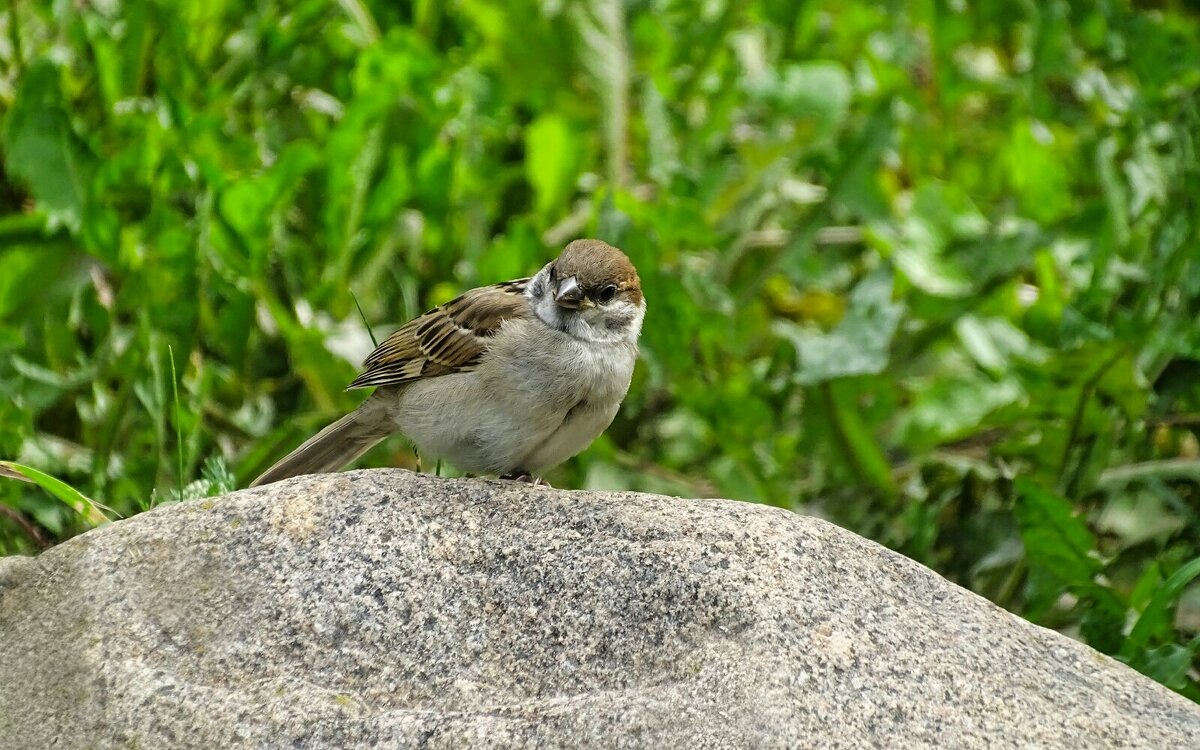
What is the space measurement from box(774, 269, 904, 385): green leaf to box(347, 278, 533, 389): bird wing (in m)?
1.13

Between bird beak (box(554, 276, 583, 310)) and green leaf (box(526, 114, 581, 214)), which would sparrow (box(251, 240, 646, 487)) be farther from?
green leaf (box(526, 114, 581, 214))

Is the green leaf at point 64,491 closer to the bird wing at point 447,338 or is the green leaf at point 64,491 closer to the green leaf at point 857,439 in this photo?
the bird wing at point 447,338

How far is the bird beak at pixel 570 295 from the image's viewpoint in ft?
12.1

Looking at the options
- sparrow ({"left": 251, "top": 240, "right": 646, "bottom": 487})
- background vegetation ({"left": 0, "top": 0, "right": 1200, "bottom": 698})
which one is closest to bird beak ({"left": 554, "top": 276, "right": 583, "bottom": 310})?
sparrow ({"left": 251, "top": 240, "right": 646, "bottom": 487})

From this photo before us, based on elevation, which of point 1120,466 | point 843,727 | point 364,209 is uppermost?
point 843,727

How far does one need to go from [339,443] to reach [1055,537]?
199 cm

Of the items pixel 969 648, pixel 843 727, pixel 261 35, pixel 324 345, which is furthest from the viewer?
pixel 261 35

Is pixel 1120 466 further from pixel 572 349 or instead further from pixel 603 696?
pixel 603 696

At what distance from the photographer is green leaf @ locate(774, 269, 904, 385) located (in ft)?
15.4

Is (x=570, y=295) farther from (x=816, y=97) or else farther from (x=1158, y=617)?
(x=816, y=97)

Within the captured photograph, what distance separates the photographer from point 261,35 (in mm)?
5773

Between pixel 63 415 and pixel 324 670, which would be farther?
pixel 63 415

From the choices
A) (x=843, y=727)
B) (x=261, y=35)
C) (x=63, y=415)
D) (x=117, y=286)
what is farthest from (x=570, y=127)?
(x=843, y=727)

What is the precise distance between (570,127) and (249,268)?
153 cm
